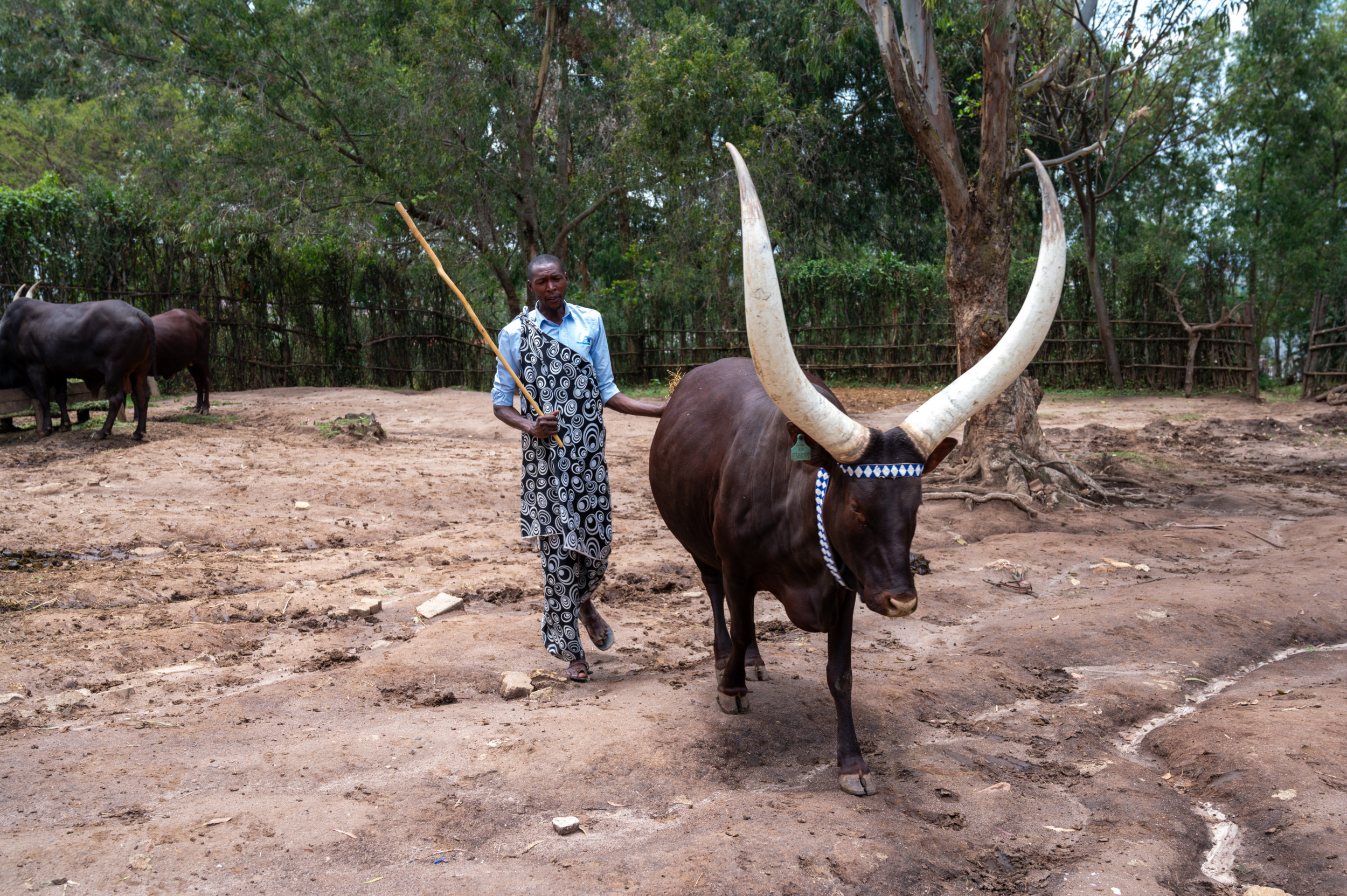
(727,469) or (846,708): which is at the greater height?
(727,469)

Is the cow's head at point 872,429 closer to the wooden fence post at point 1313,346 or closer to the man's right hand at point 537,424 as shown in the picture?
the man's right hand at point 537,424

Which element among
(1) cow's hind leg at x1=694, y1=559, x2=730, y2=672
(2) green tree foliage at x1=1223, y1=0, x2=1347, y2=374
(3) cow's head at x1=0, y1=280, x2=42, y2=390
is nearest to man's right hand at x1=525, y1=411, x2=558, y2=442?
(1) cow's hind leg at x1=694, y1=559, x2=730, y2=672

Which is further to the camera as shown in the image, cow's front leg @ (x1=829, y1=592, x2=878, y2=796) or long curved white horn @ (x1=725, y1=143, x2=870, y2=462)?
cow's front leg @ (x1=829, y1=592, x2=878, y2=796)

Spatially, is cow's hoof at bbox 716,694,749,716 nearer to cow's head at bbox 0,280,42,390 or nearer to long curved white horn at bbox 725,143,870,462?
long curved white horn at bbox 725,143,870,462

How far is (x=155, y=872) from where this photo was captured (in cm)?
254

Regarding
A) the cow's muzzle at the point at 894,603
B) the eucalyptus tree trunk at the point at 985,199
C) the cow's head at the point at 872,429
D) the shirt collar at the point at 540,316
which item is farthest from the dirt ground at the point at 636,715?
the shirt collar at the point at 540,316

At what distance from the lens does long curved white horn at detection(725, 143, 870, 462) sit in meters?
2.71

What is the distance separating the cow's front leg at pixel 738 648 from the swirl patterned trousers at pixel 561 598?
0.79 meters

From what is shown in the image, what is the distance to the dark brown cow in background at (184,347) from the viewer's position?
1173 cm

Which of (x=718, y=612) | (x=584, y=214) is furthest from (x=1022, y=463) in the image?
(x=584, y=214)

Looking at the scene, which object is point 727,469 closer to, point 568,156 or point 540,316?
point 540,316

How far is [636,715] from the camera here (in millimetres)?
3754

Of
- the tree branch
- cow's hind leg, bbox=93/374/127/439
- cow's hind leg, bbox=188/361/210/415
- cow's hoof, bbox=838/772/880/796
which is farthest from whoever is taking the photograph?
the tree branch

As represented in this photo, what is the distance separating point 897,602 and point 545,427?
6.15 feet
